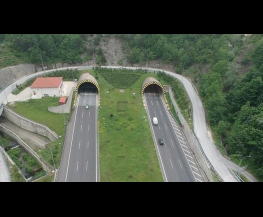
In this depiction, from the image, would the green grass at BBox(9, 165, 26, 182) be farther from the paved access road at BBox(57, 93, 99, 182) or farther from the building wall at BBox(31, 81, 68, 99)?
the building wall at BBox(31, 81, 68, 99)

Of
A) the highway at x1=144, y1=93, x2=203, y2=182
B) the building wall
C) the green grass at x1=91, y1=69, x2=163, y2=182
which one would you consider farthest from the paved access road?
the highway at x1=144, y1=93, x2=203, y2=182

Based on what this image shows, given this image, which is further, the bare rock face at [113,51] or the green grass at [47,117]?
the bare rock face at [113,51]

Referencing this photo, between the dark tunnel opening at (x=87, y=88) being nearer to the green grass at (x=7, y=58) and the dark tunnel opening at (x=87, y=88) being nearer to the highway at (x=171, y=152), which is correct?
the highway at (x=171, y=152)

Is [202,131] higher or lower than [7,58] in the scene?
lower

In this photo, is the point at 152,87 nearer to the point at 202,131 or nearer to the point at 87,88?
the point at 87,88

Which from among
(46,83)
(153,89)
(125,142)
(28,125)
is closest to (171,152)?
(125,142)

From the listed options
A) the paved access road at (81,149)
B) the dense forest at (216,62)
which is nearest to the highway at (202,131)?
the dense forest at (216,62)
